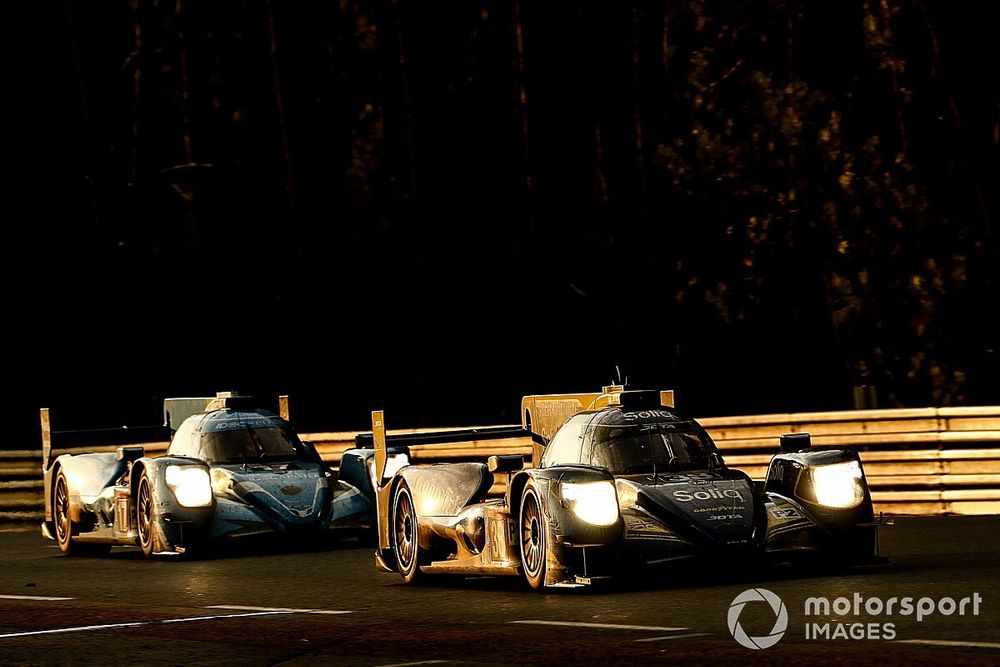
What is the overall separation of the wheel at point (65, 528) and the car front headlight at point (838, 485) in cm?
877

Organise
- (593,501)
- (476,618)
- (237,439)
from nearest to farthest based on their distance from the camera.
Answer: (476,618)
(593,501)
(237,439)

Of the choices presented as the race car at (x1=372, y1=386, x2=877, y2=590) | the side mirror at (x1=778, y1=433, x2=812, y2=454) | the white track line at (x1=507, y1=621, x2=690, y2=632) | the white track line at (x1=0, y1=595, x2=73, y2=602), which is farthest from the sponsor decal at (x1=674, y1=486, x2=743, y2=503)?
the white track line at (x1=0, y1=595, x2=73, y2=602)

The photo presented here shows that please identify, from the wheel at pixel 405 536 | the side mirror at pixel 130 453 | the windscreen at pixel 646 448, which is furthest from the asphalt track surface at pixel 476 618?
the side mirror at pixel 130 453

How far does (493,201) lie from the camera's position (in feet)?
107

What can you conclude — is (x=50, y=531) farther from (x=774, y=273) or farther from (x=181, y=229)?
(x=181, y=229)

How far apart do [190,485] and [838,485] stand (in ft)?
23.2

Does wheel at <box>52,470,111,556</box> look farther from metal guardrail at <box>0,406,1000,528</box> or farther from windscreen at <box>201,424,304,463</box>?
metal guardrail at <box>0,406,1000,528</box>

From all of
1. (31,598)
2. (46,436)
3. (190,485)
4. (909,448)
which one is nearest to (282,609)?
(31,598)

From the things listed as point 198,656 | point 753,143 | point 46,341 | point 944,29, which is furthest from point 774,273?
point 198,656

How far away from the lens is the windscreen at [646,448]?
12805 millimetres

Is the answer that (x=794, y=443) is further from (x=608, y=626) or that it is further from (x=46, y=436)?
(x=46, y=436)

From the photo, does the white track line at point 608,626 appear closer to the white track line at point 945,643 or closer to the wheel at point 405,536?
the white track line at point 945,643

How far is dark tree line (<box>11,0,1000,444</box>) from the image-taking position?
25469 millimetres

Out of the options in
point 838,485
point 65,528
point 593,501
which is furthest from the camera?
point 65,528
